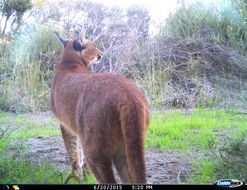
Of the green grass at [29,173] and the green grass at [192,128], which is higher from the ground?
the green grass at [192,128]

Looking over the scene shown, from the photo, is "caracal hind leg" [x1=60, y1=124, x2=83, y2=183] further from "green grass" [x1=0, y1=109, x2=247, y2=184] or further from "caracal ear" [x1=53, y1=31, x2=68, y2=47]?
"caracal ear" [x1=53, y1=31, x2=68, y2=47]

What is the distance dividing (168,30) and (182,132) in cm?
77

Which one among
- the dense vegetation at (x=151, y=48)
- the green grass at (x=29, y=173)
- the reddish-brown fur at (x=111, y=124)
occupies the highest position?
the dense vegetation at (x=151, y=48)

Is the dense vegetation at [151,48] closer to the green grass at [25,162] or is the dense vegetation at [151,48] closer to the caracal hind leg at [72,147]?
the green grass at [25,162]

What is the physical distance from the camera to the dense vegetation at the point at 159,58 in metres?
2.41

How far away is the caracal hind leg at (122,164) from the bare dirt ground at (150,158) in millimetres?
344

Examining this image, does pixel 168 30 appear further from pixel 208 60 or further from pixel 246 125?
pixel 246 125

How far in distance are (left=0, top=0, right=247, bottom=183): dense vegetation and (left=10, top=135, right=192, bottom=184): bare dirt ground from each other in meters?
0.06

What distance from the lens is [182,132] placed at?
7.88ft

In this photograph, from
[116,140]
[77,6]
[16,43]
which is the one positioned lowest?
[116,140]

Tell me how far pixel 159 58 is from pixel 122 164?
103cm

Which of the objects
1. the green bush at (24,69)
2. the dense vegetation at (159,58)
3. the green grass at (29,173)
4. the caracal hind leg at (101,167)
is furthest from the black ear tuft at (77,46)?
the caracal hind leg at (101,167)

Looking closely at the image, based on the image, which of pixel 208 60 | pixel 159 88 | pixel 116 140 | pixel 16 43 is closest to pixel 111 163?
pixel 116 140

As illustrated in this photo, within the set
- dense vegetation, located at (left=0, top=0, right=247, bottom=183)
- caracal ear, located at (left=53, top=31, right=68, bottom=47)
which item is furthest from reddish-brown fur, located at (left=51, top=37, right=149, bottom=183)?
caracal ear, located at (left=53, top=31, right=68, bottom=47)
